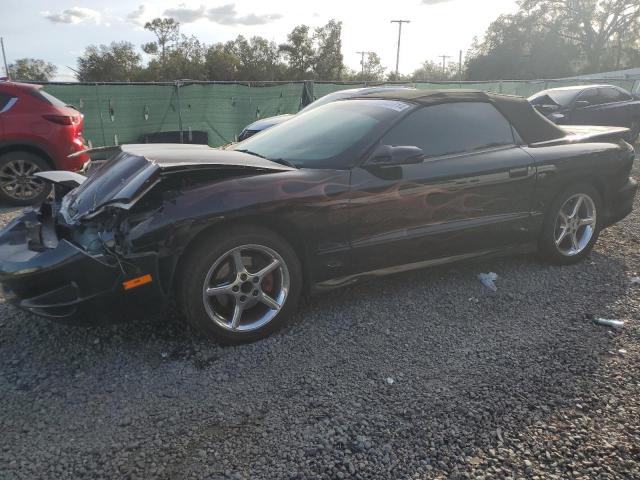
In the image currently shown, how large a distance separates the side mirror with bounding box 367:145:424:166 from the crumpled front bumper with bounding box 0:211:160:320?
1.58 meters

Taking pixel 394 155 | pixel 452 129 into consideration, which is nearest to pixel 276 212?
pixel 394 155

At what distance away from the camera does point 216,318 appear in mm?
2994

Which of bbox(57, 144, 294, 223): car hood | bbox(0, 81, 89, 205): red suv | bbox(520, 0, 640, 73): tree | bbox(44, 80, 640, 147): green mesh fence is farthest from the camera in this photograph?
bbox(520, 0, 640, 73): tree

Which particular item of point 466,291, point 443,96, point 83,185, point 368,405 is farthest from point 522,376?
point 83,185

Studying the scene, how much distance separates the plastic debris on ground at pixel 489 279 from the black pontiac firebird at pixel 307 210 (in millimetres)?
234

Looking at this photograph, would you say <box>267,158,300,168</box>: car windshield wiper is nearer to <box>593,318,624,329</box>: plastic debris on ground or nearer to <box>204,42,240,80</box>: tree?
<box>593,318,624,329</box>: plastic debris on ground

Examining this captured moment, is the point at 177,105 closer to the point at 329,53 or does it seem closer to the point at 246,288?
the point at 246,288

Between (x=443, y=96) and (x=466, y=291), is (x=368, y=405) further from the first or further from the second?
(x=443, y=96)

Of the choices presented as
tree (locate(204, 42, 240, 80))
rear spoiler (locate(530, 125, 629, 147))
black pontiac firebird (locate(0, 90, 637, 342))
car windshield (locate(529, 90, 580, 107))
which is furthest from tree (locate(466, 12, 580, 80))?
black pontiac firebird (locate(0, 90, 637, 342))

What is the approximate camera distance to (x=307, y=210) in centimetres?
315

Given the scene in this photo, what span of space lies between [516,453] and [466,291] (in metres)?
1.82

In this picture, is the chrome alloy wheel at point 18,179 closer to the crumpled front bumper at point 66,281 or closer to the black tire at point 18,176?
the black tire at point 18,176

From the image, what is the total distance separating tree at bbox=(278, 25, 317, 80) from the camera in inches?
2714

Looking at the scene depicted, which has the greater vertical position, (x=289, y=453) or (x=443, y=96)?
(x=443, y=96)
